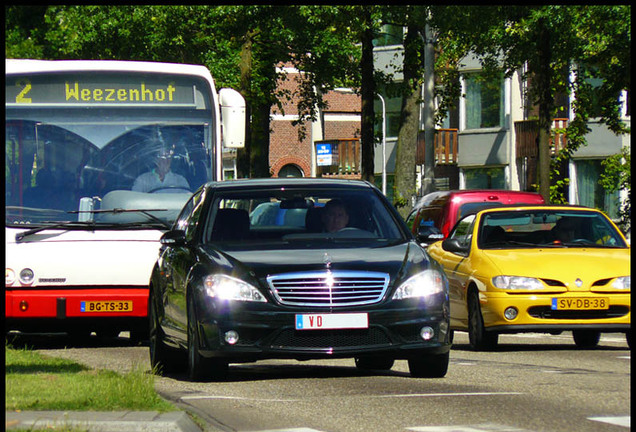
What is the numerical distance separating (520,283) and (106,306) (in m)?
4.40

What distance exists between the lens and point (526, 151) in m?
52.2

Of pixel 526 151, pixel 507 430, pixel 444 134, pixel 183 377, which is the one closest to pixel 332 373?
pixel 183 377

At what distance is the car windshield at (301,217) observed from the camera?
12.3m

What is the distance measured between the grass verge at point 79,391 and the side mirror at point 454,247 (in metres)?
5.43

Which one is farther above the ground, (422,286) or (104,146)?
(104,146)

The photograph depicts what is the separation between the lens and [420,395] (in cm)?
1060

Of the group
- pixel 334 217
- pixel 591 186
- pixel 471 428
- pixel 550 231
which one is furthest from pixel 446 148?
pixel 471 428

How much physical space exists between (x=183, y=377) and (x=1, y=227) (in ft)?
13.9

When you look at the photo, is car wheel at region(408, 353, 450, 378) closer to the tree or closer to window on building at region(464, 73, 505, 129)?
the tree

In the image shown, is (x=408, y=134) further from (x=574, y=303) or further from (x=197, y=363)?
(x=197, y=363)

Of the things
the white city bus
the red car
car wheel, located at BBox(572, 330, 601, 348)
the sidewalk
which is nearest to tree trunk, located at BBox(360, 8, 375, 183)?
the red car

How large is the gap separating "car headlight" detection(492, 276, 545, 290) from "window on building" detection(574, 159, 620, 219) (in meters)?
36.0

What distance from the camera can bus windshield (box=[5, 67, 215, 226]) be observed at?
1622cm

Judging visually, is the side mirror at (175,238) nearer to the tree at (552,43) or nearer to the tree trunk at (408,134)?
the tree at (552,43)
